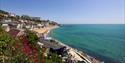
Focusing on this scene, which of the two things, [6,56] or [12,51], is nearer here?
[6,56]

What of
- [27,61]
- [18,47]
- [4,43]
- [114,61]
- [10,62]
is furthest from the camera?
[114,61]

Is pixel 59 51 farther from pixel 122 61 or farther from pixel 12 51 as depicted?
pixel 12 51

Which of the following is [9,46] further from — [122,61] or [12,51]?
[122,61]

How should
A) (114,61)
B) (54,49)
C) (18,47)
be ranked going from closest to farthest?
(18,47) → (54,49) → (114,61)

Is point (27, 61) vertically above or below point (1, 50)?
below

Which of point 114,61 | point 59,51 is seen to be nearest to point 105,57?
point 114,61

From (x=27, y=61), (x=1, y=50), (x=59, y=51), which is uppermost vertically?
(x=1, y=50)

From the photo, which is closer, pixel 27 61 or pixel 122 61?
pixel 27 61

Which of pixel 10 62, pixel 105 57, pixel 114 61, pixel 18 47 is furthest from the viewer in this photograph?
pixel 105 57

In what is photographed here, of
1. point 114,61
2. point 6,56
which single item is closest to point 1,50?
point 6,56
